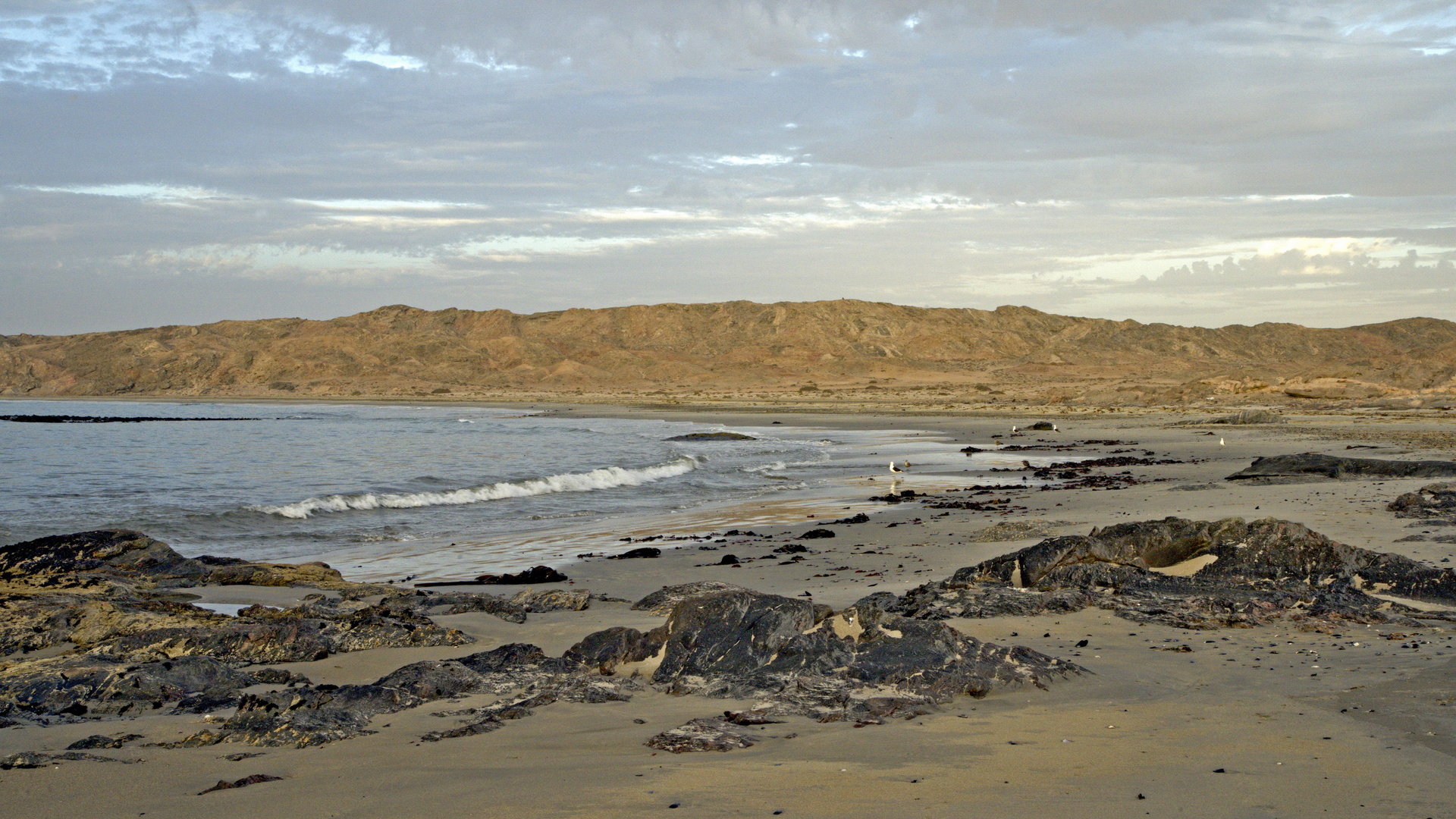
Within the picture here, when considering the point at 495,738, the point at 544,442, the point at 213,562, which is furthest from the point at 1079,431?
the point at 495,738

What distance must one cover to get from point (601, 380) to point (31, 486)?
98156 millimetres

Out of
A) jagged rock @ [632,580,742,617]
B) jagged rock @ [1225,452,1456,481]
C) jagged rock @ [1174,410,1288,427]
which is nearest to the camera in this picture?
jagged rock @ [632,580,742,617]

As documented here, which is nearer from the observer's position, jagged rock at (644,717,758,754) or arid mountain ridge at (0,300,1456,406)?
jagged rock at (644,717,758,754)

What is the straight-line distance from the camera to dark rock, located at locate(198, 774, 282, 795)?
399 centimetres

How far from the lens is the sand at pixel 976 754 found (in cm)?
369

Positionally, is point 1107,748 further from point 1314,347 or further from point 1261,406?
point 1314,347

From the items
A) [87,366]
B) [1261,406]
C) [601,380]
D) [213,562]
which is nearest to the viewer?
[213,562]

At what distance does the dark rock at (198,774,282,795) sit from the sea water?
735cm

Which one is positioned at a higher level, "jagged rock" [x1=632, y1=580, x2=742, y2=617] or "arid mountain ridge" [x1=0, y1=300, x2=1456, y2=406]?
"arid mountain ridge" [x1=0, y1=300, x2=1456, y2=406]

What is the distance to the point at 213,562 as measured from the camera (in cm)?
1057

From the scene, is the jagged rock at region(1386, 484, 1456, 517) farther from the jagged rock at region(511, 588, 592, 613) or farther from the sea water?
the jagged rock at region(511, 588, 592, 613)

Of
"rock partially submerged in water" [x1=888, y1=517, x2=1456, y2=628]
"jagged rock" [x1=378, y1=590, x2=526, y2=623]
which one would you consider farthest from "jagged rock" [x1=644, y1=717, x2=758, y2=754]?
"jagged rock" [x1=378, y1=590, x2=526, y2=623]

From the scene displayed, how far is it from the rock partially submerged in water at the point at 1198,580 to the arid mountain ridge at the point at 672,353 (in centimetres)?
7530

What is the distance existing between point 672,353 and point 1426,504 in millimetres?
130281
